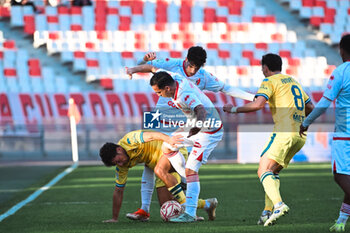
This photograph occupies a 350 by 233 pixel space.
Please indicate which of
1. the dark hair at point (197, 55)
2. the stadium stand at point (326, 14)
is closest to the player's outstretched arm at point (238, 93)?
the dark hair at point (197, 55)

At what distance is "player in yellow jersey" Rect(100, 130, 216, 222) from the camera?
23.9 ft

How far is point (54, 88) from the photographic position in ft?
84.0

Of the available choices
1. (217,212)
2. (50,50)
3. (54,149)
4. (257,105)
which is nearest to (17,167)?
(54,149)

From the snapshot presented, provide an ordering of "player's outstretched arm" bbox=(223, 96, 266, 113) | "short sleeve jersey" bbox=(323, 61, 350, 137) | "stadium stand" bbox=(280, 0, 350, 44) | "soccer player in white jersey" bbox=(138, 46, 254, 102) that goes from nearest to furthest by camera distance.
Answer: "short sleeve jersey" bbox=(323, 61, 350, 137) < "player's outstretched arm" bbox=(223, 96, 266, 113) < "soccer player in white jersey" bbox=(138, 46, 254, 102) < "stadium stand" bbox=(280, 0, 350, 44)

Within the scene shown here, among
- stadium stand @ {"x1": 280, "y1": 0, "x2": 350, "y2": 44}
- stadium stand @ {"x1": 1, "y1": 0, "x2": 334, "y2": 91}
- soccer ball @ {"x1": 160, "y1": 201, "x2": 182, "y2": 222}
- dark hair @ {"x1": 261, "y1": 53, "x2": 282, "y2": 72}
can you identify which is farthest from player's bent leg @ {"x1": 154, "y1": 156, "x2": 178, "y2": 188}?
stadium stand @ {"x1": 280, "y1": 0, "x2": 350, "y2": 44}

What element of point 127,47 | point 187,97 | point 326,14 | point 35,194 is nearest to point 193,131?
point 187,97

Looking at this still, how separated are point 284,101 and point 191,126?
3.51 feet

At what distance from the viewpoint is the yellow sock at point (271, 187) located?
6727 millimetres

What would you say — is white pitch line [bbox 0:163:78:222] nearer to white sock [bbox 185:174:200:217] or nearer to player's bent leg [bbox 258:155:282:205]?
white sock [bbox 185:174:200:217]

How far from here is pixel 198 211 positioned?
9.10 meters

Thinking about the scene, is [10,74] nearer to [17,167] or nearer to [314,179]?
[17,167]

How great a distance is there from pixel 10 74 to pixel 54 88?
171 centimetres

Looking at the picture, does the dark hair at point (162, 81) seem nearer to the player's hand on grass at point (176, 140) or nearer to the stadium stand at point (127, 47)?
the player's hand on grass at point (176, 140)

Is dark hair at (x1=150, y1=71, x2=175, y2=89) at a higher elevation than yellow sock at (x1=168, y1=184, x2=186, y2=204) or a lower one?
higher
